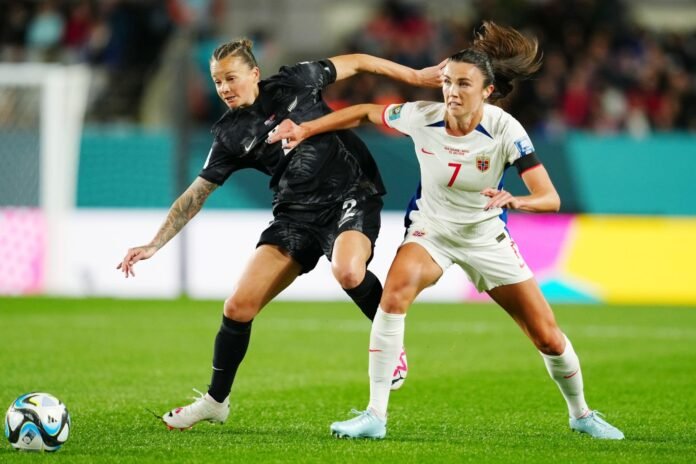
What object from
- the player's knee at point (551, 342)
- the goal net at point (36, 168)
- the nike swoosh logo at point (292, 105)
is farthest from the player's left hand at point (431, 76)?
the goal net at point (36, 168)

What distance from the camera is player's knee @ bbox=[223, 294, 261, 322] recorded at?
270 inches

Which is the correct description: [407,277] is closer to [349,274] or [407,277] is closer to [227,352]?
[349,274]

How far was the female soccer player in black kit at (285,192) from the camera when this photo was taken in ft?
22.5

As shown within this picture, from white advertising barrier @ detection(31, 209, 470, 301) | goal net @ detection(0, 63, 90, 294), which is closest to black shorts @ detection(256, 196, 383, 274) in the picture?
A: white advertising barrier @ detection(31, 209, 470, 301)

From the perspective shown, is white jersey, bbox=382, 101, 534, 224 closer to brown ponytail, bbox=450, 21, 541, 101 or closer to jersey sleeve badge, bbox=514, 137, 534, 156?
jersey sleeve badge, bbox=514, 137, 534, 156

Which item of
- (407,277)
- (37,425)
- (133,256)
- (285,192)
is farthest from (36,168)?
(407,277)

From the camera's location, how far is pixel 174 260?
15812mm

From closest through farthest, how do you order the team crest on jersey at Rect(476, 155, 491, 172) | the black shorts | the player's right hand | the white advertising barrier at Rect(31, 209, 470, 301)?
the team crest on jersey at Rect(476, 155, 491, 172), the player's right hand, the black shorts, the white advertising barrier at Rect(31, 209, 470, 301)

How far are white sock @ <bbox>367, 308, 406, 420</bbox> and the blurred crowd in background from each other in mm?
10580

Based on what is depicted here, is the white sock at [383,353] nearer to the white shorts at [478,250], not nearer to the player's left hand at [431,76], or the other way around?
the white shorts at [478,250]

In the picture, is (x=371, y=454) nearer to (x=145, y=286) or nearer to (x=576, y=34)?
(x=145, y=286)

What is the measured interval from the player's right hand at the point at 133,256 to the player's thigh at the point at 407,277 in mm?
1300

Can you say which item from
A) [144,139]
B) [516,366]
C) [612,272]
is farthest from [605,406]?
[144,139]

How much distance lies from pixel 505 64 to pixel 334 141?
1.10 metres
